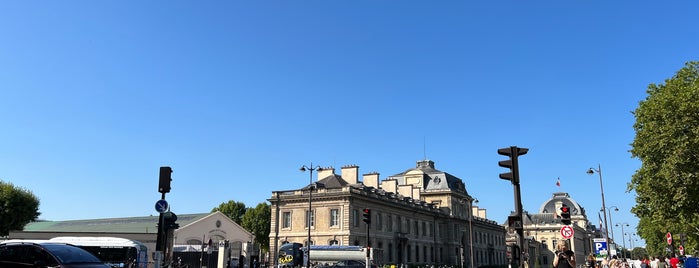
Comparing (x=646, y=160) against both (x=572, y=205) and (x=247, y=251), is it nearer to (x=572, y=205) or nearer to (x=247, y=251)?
(x=247, y=251)

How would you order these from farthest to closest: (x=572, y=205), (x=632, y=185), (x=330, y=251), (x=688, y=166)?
1. (x=572, y=205)
2. (x=330, y=251)
3. (x=632, y=185)
4. (x=688, y=166)

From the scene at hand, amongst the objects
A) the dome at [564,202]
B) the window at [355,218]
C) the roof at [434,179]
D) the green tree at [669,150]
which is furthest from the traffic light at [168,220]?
the dome at [564,202]

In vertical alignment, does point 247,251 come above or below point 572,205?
below

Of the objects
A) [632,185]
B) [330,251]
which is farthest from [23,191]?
[632,185]

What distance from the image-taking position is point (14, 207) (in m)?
51.9

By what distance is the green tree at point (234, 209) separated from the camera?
8188 cm

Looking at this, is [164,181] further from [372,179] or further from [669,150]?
[372,179]

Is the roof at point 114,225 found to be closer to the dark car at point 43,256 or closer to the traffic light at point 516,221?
the dark car at point 43,256

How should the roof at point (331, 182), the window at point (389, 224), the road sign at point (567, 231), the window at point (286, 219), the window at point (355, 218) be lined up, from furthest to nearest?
the window at point (389, 224)
the roof at point (331, 182)
the window at point (286, 219)
the window at point (355, 218)
the road sign at point (567, 231)

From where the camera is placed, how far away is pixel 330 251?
4212cm

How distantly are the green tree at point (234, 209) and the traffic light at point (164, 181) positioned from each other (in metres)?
67.4

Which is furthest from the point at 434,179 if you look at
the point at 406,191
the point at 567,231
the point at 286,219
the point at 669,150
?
the point at 567,231

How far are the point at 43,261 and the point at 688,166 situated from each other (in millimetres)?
30866

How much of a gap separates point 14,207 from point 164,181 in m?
45.8
